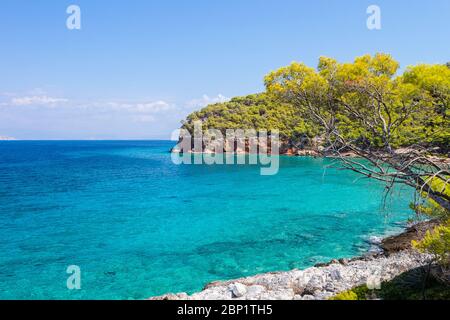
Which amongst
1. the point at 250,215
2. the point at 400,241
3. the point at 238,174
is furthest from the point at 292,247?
the point at 238,174

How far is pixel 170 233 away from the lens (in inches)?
918

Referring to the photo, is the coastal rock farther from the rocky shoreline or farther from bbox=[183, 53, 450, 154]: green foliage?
bbox=[183, 53, 450, 154]: green foliage

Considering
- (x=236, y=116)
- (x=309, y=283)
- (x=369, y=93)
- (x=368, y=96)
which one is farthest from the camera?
(x=236, y=116)

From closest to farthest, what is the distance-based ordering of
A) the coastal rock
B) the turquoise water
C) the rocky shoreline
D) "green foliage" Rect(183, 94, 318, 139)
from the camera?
the rocky shoreline → the coastal rock → the turquoise water → "green foliage" Rect(183, 94, 318, 139)

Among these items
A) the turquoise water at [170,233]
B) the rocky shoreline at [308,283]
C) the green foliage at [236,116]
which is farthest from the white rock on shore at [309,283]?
the green foliage at [236,116]

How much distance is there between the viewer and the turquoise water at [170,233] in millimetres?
15602

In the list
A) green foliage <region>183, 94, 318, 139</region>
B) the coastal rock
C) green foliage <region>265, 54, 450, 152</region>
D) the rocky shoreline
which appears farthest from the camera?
green foliage <region>183, 94, 318, 139</region>

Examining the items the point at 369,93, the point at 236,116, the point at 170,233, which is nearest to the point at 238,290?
the point at 369,93

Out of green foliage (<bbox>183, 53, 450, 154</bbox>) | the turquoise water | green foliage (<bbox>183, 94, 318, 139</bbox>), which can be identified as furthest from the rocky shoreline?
green foliage (<bbox>183, 94, 318, 139</bbox>)

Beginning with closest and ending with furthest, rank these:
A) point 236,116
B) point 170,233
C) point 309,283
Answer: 1. point 309,283
2. point 170,233
3. point 236,116

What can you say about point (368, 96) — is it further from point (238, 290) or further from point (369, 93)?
point (238, 290)

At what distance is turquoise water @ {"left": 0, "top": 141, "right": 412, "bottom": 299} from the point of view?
15.6m

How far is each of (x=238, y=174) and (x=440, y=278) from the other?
4956 centimetres
